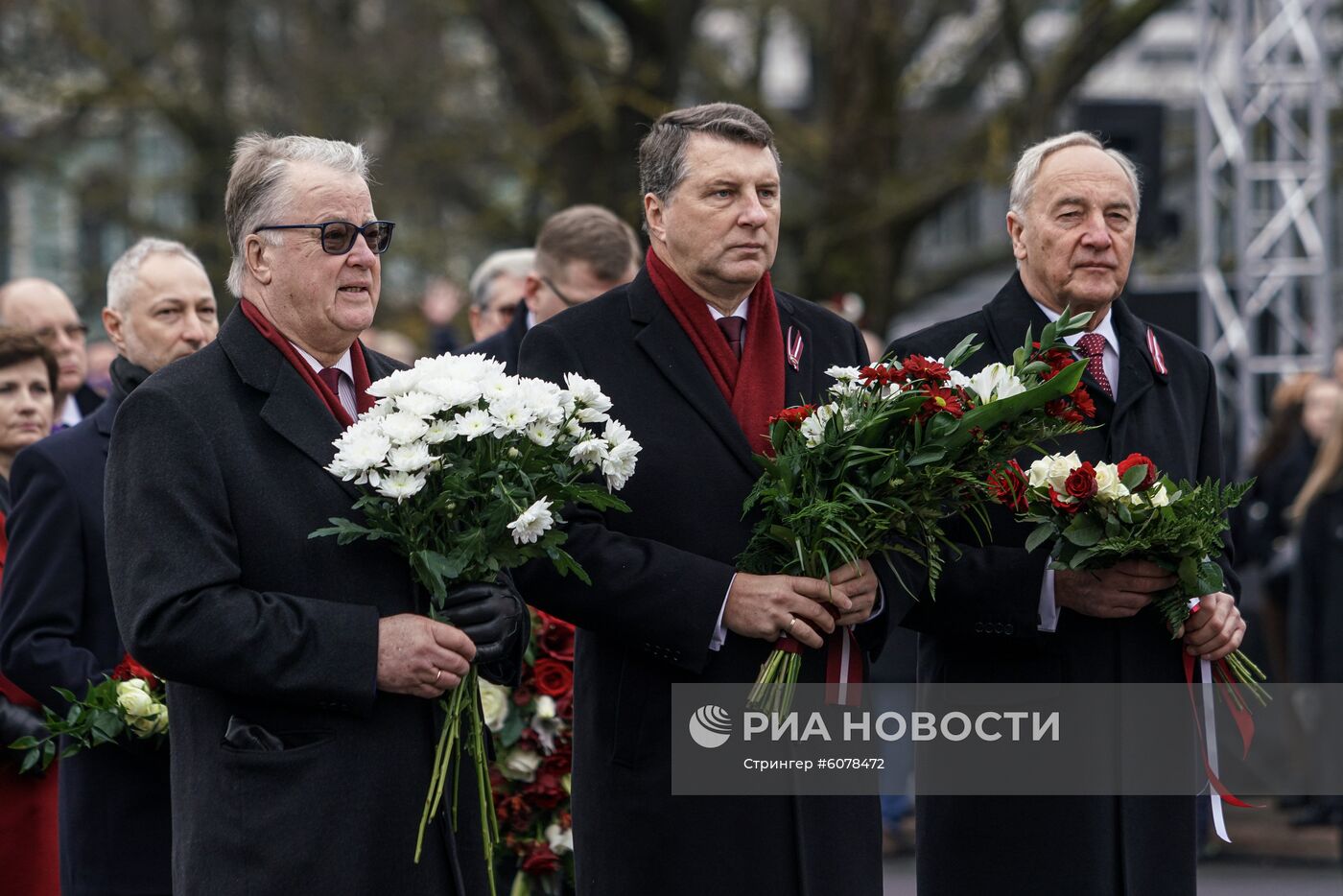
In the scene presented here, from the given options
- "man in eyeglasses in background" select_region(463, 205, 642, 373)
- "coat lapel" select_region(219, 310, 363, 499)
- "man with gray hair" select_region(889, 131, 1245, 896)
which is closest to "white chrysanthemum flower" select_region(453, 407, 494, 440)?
"coat lapel" select_region(219, 310, 363, 499)

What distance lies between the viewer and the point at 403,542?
11.9 ft

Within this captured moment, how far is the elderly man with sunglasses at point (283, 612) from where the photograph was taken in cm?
354

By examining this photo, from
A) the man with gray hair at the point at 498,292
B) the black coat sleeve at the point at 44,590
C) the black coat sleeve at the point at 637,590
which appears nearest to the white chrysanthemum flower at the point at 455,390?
the black coat sleeve at the point at 637,590

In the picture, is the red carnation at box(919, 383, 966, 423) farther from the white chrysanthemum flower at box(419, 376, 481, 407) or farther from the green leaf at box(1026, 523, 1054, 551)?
the white chrysanthemum flower at box(419, 376, 481, 407)

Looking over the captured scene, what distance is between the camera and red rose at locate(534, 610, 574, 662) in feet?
18.2

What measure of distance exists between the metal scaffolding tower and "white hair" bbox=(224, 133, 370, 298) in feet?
26.7

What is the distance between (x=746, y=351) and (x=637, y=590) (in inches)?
26.4

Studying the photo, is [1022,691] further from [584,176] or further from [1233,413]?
[584,176]

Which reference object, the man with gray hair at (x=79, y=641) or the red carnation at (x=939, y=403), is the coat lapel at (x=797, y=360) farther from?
the man with gray hair at (x=79, y=641)

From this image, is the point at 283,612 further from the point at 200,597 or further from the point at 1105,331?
the point at 1105,331

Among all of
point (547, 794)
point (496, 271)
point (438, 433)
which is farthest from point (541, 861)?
point (496, 271)

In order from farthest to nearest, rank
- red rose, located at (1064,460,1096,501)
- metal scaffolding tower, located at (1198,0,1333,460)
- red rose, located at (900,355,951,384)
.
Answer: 1. metal scaffolding tower, located at (1198,0,1333,460)
2. red rose, located at (1064,460,1096,501)
3. red rose, located at (900,355,951,384)

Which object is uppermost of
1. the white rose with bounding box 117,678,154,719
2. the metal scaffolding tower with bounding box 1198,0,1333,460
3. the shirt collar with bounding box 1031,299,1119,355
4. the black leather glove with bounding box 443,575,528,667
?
the metal scaffolding tower with bounding box 1198,0,1333,460

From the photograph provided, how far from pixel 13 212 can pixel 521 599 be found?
30092 millimetres
